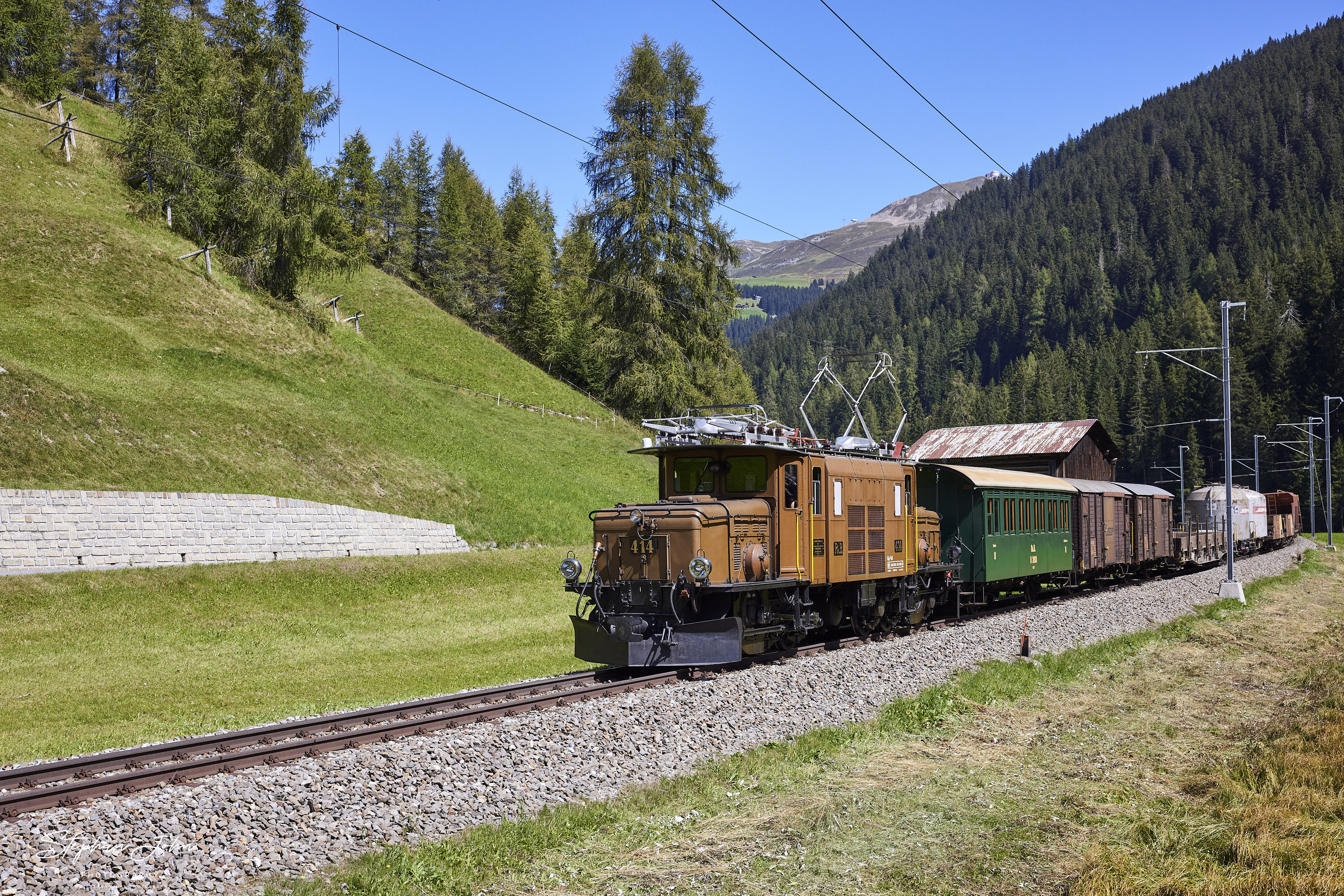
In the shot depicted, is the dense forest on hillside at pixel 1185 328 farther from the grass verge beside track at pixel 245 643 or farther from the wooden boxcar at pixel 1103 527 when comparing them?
the grass verge beside track at pixel 245 643

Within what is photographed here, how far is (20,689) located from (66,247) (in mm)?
27576

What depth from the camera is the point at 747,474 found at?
16062mm

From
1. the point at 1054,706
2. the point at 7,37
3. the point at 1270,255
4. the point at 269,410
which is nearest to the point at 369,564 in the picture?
the point at 269,410

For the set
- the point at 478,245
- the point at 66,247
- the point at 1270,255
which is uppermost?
the point at 1270,255

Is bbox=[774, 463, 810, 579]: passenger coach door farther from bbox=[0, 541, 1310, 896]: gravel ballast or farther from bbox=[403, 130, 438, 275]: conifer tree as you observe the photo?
bbox=[403, 130, 438, 275]: conifer tree

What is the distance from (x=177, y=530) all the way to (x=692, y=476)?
13.6m

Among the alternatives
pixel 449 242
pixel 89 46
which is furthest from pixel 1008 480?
pixel 89 46

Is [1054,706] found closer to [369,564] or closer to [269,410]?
[369,564]

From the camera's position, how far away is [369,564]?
25719mm

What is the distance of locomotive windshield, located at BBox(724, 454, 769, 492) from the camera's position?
1597 centimetres

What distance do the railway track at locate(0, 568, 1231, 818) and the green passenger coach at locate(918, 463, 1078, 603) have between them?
34.7ft

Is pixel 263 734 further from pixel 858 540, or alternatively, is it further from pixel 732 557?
pixel 858 540

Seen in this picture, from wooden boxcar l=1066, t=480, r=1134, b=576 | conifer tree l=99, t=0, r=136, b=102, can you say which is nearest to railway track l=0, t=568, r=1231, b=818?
wooden boxcar l=1066, t=480, r=1134, b=576

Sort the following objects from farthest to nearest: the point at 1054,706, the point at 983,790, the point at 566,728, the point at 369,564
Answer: the point at 369,564 < the point at 1054,706 < the point at 566,728 < the point at 983,790
